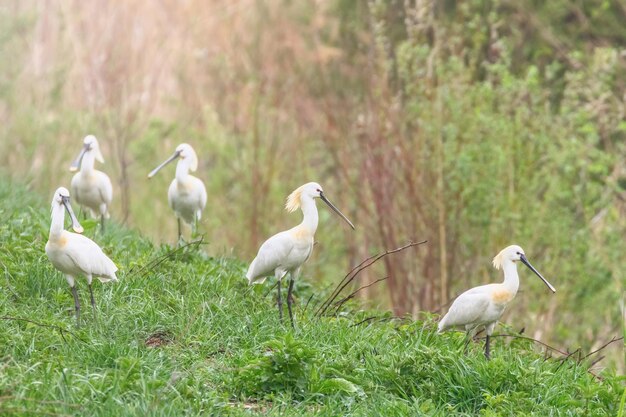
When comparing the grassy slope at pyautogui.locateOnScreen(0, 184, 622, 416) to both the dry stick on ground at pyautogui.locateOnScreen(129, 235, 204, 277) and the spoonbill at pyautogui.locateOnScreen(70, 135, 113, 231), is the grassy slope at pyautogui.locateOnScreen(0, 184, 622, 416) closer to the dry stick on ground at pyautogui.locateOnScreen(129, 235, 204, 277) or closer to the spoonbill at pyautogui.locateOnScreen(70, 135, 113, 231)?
the dry stick on ground at pyautogui.locateOnScreen(129, 235, 204, 277)

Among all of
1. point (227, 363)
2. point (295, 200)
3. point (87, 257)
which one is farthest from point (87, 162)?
point (227, 363)

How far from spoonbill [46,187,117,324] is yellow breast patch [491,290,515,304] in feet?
7.98

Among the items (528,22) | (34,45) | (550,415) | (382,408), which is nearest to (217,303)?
(382,408)

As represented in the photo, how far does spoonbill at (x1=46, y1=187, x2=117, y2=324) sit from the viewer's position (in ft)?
22.2

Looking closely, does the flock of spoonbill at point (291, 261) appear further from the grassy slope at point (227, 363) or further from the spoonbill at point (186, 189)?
the spoonbill at point (186, 189)

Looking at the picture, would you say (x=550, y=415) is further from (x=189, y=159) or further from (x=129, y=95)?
(x=129, y=95)

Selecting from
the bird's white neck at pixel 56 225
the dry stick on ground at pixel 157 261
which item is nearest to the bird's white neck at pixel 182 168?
the dry stick on ground at pixel 157 261

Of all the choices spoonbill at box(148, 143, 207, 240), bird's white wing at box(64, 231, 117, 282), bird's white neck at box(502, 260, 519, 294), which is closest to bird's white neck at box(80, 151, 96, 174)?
spoonbill at box(148, 143, 207, 240)

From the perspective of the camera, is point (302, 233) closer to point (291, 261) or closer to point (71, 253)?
point (291, 261)

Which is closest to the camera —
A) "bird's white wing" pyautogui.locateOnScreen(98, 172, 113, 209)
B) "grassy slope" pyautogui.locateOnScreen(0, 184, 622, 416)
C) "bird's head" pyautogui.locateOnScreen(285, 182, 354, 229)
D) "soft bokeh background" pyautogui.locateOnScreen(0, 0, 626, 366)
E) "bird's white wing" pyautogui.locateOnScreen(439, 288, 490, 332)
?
"grassy slope" pyautogui.locateOnScreen(0, 184, 622, 416)

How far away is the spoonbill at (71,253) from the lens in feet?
22.2

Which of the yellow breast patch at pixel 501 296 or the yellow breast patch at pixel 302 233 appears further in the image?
the yellow breast patch at pixel 302 233

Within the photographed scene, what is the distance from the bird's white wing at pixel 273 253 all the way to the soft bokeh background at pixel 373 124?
2.31 meters

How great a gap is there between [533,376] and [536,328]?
541 cm
